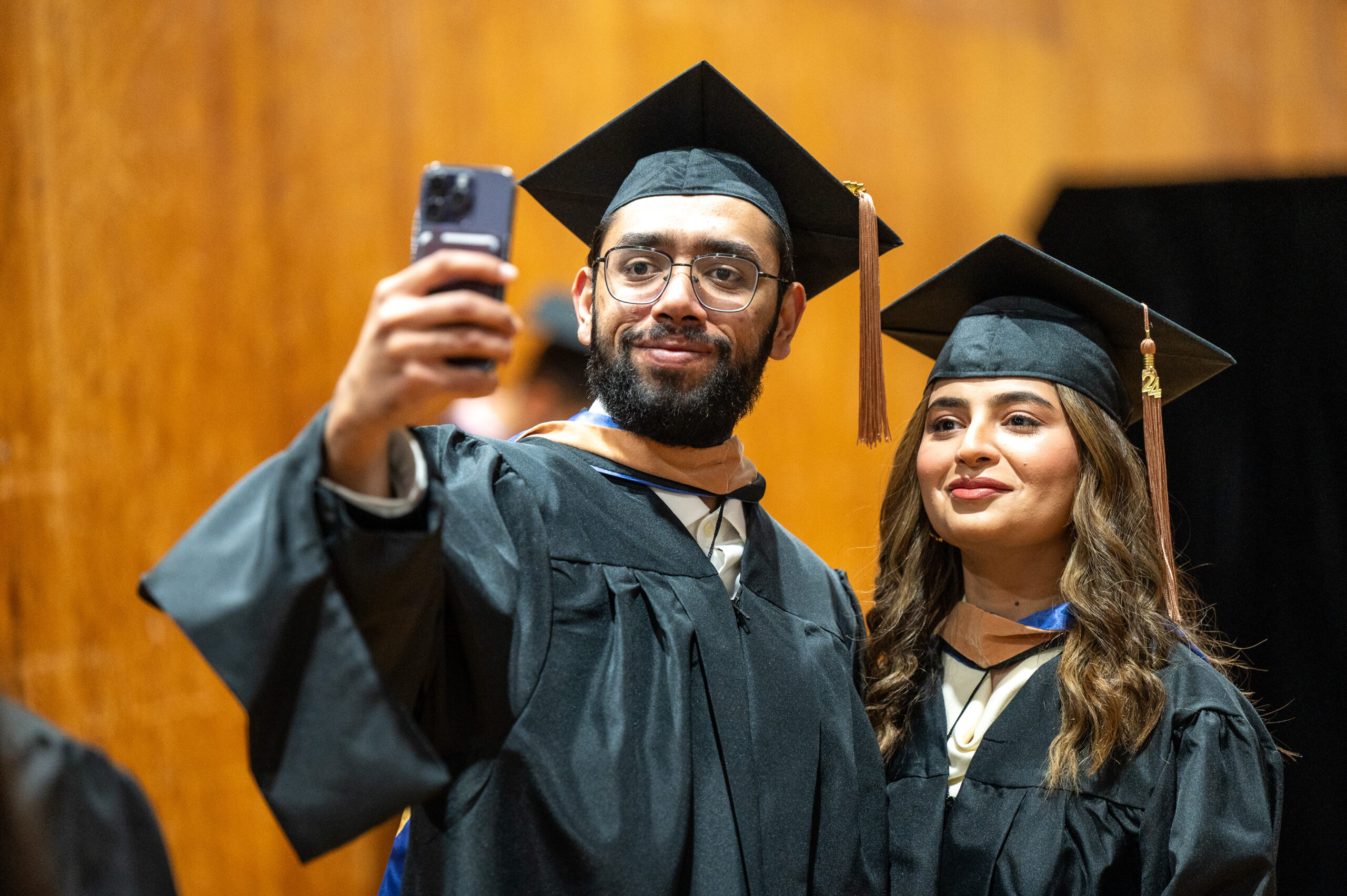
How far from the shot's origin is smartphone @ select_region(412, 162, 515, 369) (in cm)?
113

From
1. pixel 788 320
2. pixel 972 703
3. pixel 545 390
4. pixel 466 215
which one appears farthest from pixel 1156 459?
pixel 545 390

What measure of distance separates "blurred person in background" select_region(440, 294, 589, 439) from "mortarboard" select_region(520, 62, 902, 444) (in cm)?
135

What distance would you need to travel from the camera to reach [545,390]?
3.83 m

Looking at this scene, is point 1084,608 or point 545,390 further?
point 545,390

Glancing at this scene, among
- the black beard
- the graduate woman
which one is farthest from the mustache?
the graduate woman

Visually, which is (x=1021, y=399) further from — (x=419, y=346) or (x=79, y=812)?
(x=79, y=812)

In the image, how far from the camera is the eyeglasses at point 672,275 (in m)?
A: 2.04

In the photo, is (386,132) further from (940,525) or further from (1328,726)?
(1328,726)

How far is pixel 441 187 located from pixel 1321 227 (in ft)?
11.1

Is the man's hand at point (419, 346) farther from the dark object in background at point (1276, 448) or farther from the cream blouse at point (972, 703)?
the dark object in background at point (1276, 448)

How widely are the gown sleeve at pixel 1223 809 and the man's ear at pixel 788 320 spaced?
3.46 feet

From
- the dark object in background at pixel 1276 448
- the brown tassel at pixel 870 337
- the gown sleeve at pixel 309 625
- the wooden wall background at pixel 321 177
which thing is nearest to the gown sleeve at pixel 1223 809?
the brown tassel at pixel 870 337

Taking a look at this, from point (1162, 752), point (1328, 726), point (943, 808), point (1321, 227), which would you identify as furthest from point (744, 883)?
point (1321, 227)

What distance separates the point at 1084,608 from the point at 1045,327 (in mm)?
586
